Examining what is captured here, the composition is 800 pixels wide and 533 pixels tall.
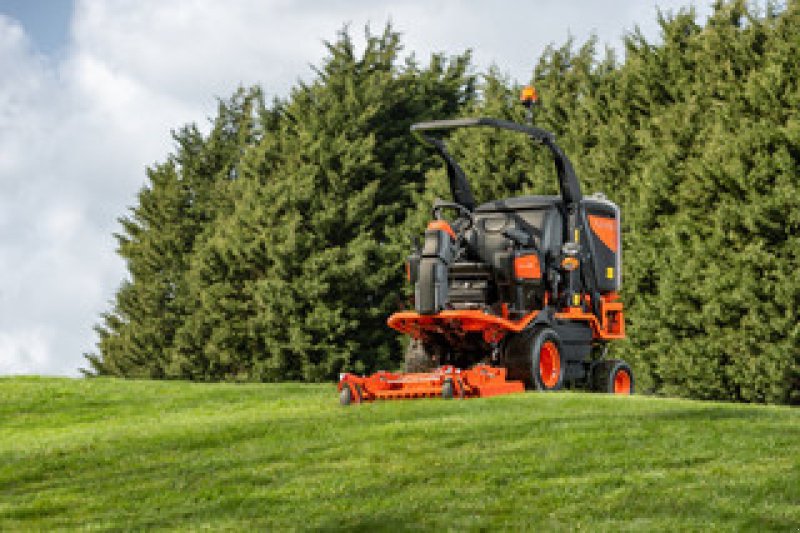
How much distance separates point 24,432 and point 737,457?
10837 millimetres

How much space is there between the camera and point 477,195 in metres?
30.8

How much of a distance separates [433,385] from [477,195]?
17.3m

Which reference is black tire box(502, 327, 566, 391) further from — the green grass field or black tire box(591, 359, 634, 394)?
black tire box(591, 359, 634, 394)

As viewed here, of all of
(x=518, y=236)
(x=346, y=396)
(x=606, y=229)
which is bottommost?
(x=346, y=396)

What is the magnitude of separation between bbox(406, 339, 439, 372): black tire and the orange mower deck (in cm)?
90

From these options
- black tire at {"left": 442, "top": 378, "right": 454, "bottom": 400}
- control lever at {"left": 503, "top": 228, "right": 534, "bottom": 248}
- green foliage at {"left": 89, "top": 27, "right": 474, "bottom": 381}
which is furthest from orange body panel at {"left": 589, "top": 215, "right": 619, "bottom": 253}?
green foliage at {"left": 89, "top": 27, "right": 474, "bottom": 381}

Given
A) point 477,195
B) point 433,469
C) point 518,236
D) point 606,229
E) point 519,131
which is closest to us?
point 433,469

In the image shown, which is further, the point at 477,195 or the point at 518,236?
the point at 477,195

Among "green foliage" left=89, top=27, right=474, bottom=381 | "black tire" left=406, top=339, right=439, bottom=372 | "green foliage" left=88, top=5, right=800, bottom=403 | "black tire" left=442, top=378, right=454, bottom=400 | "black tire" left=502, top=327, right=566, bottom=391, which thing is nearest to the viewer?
"black tire" left=442, top=378, right=454, bottom=400

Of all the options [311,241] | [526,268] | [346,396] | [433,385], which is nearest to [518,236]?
[526,268]

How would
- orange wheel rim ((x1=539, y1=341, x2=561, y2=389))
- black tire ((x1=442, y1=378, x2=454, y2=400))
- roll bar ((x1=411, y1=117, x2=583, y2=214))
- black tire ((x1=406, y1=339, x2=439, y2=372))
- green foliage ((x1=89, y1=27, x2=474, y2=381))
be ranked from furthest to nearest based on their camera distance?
green foliage ((x1=89, y1=27, x2=474, y2=381))
black tire ((x1=406, y1=339, x2=439, y2=372))
orange wheel rim ((x1=539, y1=341, x2=561, y2=389))
roll bar ((x1=411, y1=117, x2=583, y2=214))
black tire ((x1=442, y1=378, x2=454, y2=400))

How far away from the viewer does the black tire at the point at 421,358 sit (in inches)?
606

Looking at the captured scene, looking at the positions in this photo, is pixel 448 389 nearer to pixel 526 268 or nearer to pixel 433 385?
pixel 433 385

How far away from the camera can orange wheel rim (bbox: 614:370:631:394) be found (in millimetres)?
16873
